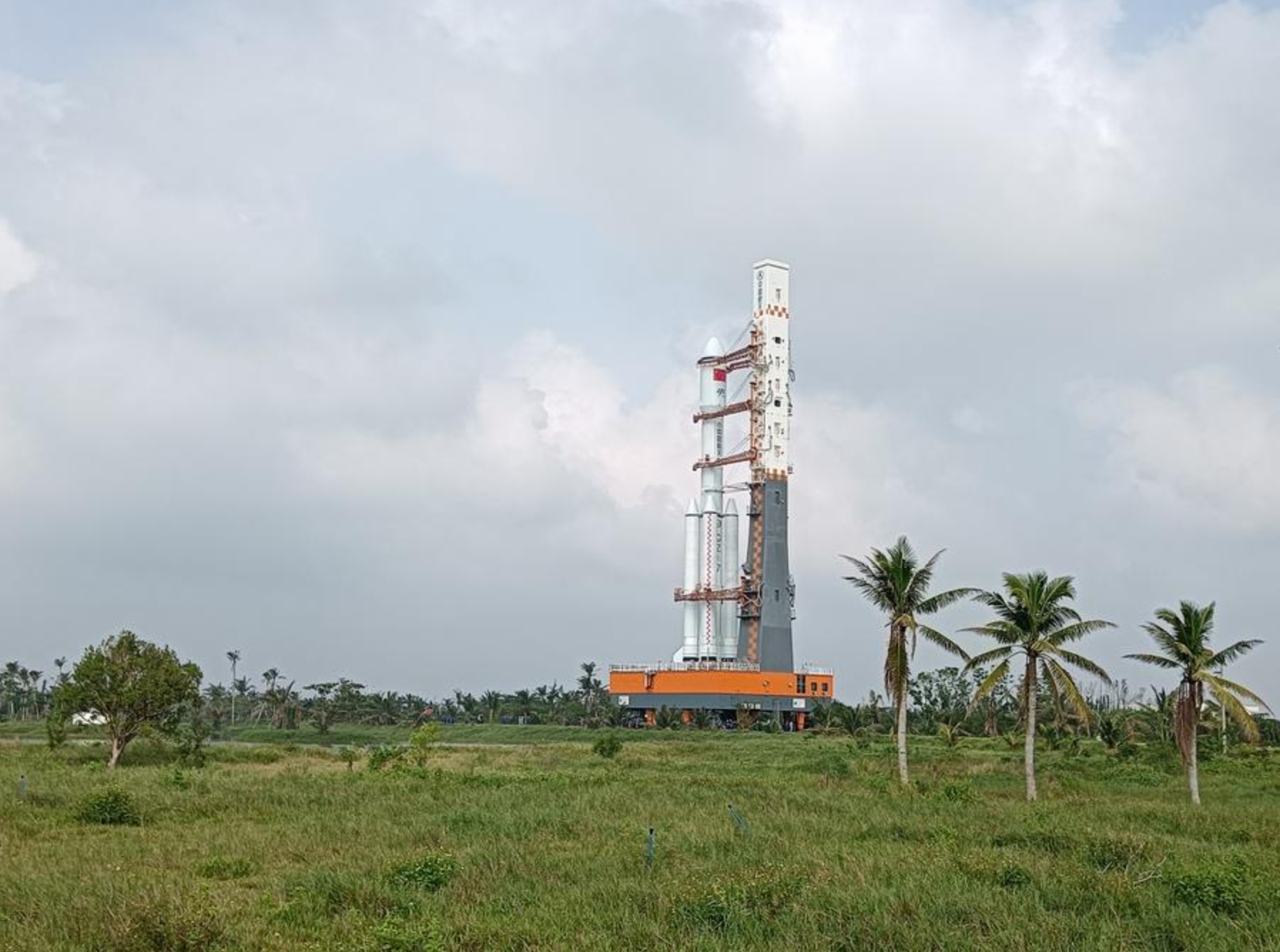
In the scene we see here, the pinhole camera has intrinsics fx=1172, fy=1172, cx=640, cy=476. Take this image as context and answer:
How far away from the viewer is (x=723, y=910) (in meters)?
15.6

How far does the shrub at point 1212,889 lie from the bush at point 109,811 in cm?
2097

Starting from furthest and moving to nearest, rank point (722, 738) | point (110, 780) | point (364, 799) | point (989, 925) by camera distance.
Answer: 1. point (722, 738)
2. point (110, 780)
3. point (364, 799)
4. point (989, 925)

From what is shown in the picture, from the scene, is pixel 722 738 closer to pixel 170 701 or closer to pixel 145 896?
pixel 170 701

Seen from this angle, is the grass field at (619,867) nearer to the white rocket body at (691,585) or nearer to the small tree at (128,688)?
the small tree at (128,688)

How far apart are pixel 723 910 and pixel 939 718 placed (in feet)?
254

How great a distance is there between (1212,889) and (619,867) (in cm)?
889

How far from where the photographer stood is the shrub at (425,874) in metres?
18.1

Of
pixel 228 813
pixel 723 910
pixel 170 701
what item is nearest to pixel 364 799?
pixel 228 813

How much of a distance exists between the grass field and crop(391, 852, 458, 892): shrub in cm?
5

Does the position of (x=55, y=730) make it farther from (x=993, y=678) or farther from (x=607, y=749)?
(x=993, y=678)

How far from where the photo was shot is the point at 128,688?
158ft

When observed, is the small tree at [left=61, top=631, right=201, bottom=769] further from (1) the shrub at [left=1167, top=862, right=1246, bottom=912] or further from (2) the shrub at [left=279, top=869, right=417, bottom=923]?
(1) the shrub at [left=1167, top=862, right=1246, bottom=912]

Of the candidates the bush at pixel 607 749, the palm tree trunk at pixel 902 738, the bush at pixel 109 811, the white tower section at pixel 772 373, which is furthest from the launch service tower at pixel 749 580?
the bush at pixel 109 811

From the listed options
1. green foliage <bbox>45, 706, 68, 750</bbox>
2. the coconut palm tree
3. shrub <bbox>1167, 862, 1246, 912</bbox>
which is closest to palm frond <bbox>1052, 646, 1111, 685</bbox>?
the coconut palm tree
